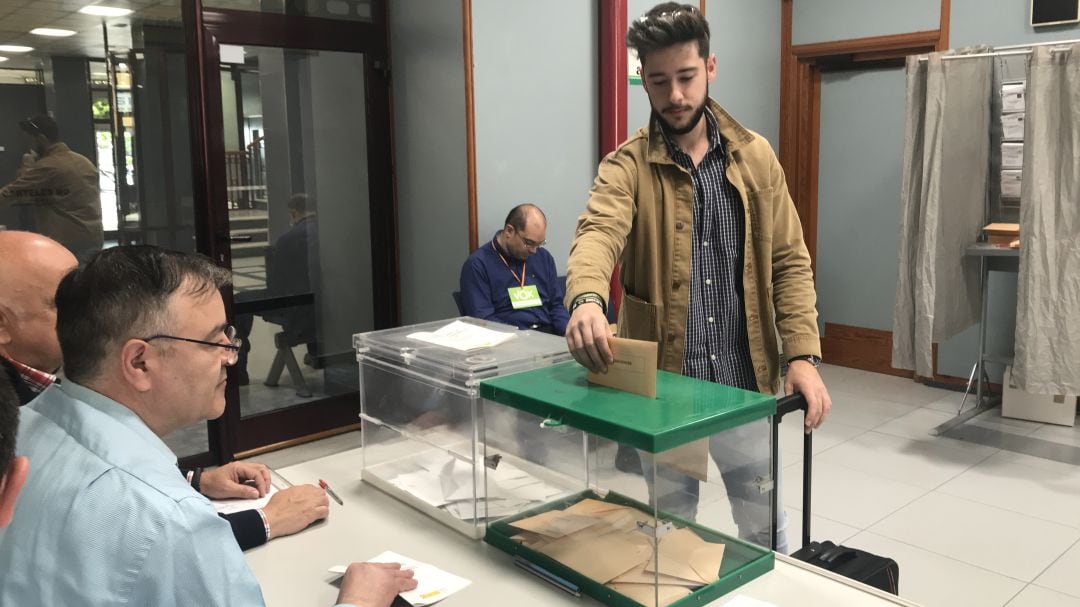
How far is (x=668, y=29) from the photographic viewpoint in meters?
1.87

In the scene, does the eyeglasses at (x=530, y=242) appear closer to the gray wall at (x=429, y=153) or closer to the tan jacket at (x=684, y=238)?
the gray wall at (x=429, y=153)

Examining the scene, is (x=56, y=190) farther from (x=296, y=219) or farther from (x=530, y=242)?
(x=530, y=242)

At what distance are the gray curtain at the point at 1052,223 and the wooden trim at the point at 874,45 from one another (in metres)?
1.36

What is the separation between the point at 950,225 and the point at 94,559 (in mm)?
4356

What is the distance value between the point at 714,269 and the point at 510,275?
2127 millimetres

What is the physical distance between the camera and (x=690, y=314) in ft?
6.81

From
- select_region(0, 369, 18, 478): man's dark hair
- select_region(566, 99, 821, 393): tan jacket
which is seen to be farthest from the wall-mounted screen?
select_region(0, 369, 18, 478): man's dark hair

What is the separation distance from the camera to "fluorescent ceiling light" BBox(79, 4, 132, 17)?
373 centimetres

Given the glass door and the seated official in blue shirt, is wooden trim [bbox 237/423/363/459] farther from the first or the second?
the seated official in blue shirt

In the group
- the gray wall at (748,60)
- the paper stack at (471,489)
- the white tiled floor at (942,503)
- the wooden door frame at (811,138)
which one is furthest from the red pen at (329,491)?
the wooden door frame at (811,138)

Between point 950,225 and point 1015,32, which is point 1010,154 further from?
point 1015,32

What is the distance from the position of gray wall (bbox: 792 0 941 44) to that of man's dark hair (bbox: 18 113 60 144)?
4506 millimetres

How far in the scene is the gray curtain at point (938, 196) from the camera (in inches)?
171

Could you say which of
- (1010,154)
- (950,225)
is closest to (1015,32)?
(1010,154)
